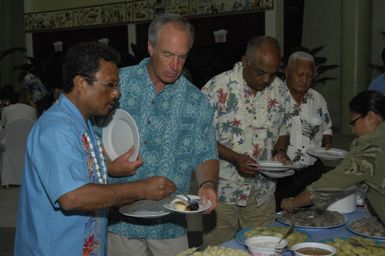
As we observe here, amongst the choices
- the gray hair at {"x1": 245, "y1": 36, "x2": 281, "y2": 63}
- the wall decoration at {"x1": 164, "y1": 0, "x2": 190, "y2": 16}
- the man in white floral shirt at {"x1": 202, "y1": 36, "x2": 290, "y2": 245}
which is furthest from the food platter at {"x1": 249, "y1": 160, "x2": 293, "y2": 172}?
the wall decoration at {"x1": 164, "y1": 0, "x2": 190, "y2": 16}

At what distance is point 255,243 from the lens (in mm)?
1813

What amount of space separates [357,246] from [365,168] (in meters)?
0.32

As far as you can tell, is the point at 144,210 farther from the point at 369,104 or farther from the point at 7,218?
the point at 7,218

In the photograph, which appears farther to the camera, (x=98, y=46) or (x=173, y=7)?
(x=173, y=7)

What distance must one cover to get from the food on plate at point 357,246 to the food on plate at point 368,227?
10 centimetres

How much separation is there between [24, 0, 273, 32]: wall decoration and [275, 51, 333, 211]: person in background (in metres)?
5.10

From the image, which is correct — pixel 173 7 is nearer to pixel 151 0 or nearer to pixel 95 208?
pixel 151 0

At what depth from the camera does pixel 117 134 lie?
7.22 feet

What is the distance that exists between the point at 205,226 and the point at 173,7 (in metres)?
7.23

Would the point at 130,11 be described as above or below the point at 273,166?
above

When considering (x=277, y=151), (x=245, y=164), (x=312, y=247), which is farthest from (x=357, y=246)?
(x=277, y=151)

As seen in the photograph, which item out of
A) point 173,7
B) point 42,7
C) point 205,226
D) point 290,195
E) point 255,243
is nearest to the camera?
point 255,243

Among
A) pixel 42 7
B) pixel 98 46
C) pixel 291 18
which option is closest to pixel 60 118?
pixel 98 46

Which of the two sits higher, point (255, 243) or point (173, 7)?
point (173, 7)
